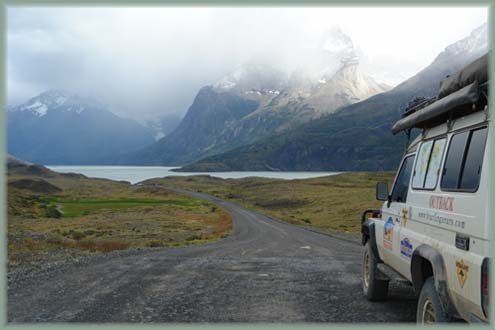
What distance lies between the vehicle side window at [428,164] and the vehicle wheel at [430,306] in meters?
1.37

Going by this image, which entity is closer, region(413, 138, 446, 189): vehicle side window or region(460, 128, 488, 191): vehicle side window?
region(460, 128, 488, 191): vehicle side window

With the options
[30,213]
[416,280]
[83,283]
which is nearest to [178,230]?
[30,213]

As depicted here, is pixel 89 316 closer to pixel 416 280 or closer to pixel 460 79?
pixel 416 280

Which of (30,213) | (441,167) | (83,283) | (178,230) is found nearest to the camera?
(441,167)

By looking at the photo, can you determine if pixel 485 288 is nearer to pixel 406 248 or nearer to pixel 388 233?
pixel 406 248

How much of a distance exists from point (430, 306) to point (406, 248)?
1.47 meters

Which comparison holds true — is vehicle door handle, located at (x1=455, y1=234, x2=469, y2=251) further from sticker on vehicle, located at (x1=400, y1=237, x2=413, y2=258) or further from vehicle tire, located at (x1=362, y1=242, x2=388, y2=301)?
vehicle tire, located at (x1=362, y1=242, x2=388, y2=301)

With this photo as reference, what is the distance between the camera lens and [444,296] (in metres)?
5.17

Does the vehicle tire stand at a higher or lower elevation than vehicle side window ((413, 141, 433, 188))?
lower

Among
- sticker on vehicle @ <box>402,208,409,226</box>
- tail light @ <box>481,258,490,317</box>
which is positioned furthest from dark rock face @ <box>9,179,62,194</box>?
tail light @ <box>481,258,490,317</box>

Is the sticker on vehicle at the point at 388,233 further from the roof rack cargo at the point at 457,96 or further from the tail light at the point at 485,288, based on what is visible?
the tail light at the point at 485,288

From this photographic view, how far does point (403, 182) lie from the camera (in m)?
8.09

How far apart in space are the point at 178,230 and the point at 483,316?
3938 cm

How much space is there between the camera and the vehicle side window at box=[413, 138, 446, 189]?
20.7ft
